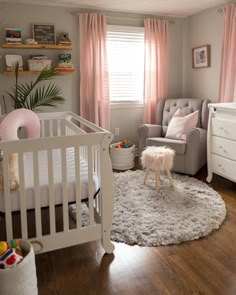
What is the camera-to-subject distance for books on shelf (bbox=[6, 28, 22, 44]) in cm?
370

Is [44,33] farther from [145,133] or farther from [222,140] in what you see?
[222,140]

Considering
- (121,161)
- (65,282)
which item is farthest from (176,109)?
(65,282)

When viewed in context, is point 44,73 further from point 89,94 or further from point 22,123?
point 22,123

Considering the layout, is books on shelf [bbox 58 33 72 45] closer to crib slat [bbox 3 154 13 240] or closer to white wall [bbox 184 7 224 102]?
white wall [bbox 184 7 224 102]

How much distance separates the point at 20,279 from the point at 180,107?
132 inches

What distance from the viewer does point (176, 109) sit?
4.29 m

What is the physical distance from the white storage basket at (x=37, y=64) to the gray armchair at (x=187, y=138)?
1.52 metres

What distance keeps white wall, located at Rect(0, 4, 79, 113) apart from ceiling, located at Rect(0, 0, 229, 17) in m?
0.10

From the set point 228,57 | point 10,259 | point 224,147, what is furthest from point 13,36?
point 10,259

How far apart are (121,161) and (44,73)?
150 cm

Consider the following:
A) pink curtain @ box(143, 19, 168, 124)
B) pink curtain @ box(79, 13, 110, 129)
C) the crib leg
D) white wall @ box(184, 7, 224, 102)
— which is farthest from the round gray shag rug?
white wall @ box(184, 7, 224, 102)

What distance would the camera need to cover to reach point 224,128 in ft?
10.4

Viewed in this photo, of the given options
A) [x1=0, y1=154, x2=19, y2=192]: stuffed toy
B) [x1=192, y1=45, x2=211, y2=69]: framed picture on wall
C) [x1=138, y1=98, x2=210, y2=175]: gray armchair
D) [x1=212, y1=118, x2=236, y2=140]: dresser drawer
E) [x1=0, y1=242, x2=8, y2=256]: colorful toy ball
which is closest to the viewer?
[x1=0, y1=242, x2=8, y2=256]: colorful toy ball

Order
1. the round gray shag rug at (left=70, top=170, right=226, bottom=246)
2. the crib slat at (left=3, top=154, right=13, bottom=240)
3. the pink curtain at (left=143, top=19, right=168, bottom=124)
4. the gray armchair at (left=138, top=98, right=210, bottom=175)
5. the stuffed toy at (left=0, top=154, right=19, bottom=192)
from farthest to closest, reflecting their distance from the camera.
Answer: the pink curtain at (left=143, top=19, right=168, bottom=124)
the gray armchair at (left=138, top=98, right=210, bottom=175)
the round gray shag rug at (left=70, top=170, right=226, bottom=246)
the stuffed toy at (left=0, top=154, right=19, bottom=192)
the crib slat at (left=3, top=154, right=13, bottom=240)
